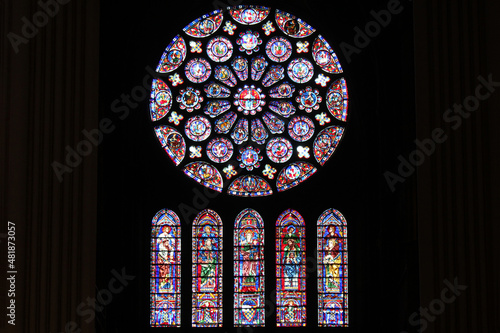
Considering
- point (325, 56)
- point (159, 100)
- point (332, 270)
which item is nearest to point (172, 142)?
point (159, 100)

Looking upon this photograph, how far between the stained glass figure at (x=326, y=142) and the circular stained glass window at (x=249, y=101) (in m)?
0.02

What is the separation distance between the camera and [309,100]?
43.4ft

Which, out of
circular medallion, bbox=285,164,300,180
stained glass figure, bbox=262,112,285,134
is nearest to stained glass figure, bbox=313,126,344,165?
circular medallion, bbox=285,164,300,180

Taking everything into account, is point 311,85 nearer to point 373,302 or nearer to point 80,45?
point 373,302

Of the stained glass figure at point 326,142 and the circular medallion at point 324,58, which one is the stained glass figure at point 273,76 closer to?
the circular medallion at point 324,58

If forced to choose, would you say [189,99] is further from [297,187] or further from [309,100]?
[297,187]

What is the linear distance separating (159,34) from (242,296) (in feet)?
14.7

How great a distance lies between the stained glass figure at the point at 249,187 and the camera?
12.9m

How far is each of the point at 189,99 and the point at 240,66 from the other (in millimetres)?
1020

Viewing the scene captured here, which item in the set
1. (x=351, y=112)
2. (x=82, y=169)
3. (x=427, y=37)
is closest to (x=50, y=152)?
(x=82, y=169)

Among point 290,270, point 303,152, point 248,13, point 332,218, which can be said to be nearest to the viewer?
point 290,270

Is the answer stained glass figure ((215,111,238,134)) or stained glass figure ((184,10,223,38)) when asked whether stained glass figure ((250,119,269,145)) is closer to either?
stained glass figure ((215,111,238,134))

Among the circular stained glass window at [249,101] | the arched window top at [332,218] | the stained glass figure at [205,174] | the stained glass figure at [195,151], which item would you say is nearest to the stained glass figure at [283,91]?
the circular stained glass window at [249,101]

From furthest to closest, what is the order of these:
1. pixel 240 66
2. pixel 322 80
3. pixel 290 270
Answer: pixel 240 66 < pixel 322 80 < pixel 290 270
